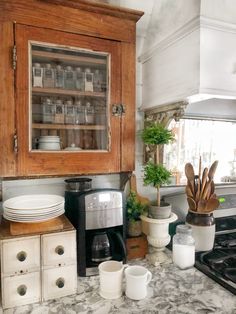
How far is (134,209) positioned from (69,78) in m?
0.70

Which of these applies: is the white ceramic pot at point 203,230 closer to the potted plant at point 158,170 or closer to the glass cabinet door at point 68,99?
the potted plant at point 158,170

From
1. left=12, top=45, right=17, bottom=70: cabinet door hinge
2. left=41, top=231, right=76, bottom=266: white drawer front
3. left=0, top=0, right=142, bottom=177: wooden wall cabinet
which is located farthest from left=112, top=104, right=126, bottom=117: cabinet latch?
left=41, top=231, right=76, bottom=266: white drawer front

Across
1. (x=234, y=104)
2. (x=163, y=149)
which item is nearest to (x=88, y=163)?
(x=163, y=149)

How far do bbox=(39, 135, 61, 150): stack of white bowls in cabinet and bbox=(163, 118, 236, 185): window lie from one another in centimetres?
74

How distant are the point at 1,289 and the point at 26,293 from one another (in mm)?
91

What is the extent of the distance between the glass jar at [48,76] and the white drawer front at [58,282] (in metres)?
0.75

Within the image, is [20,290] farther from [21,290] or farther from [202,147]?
[202,147]

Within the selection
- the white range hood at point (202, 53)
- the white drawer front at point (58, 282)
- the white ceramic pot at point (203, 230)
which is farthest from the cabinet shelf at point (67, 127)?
the white ceramic pot at point (203, 230)

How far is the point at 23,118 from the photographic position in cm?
101

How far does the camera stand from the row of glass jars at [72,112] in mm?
1144

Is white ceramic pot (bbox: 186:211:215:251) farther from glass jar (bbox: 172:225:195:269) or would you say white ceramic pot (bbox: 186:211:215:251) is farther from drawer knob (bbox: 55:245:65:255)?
drawer knob (bbox: 55:245:65:255)

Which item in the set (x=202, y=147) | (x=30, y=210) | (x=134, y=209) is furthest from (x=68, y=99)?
(x=202, y=147)

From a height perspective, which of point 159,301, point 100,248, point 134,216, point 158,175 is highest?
point 158,175

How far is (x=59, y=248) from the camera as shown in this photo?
101 centimetres
